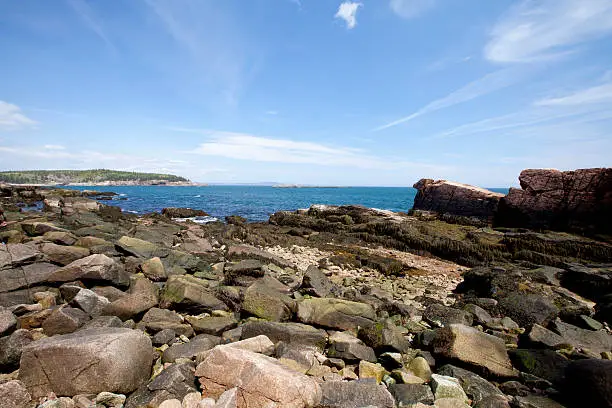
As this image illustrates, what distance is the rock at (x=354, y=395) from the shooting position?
5.03m

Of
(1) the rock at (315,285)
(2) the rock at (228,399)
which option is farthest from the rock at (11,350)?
(1) the rock at (315,285)

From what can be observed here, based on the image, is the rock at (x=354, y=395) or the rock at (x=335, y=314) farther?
the rock at (x=335, y=314)

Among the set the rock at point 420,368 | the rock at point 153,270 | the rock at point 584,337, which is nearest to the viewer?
the rock at point 420,368

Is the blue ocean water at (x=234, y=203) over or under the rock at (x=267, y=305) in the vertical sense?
under

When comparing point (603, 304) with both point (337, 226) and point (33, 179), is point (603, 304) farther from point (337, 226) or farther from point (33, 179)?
point (33, 179)

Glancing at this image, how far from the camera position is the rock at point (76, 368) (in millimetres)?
4945

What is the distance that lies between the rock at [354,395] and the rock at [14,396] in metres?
4.76

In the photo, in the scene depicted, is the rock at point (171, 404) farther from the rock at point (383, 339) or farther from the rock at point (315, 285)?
the rock at point (315, 285)

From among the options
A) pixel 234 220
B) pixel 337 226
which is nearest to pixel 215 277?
pixel 337 226

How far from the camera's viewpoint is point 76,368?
498 cm

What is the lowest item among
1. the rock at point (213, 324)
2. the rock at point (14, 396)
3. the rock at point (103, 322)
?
the rock at point (213, 324)

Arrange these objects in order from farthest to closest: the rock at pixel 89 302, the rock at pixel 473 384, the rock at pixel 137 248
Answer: the rock at pixel 137 248 < the rock at pixel 89 302 < the rock at pixel 473 384

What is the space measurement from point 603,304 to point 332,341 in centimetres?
1179

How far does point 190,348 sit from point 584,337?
36.8 feet
